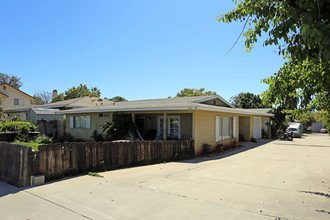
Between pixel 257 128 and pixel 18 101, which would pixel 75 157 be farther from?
pixel 18 101

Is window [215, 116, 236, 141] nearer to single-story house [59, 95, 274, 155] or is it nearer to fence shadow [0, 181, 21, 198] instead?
single-story house [59, 95, 274, 155]

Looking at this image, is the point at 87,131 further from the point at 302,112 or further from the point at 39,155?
the point at 302,112

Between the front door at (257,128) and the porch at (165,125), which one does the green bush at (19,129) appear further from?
the front door at (257,128)

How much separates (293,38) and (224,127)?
468 inches

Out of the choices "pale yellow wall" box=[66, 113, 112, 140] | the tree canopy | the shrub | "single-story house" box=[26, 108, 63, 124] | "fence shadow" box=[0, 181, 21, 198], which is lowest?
"fence shadow" box=[0, 181, 21, 198]

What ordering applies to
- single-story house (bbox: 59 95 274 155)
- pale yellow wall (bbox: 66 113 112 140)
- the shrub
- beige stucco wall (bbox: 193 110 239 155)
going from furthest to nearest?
pale yellow wall (bbox: 66 113 112 140) < the shrub < single-story house (bbox: 59 95 274 155) < beige stucco wall (bbox: 193 110 239 155)

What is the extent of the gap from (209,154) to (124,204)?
8.62 m

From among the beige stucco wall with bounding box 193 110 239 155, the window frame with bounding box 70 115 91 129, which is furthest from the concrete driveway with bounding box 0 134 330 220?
the window frame with bounding box 70 115 91 129

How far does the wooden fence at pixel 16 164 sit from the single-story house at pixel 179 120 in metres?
6.97

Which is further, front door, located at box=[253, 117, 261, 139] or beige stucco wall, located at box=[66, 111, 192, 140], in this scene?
front door, located at box=[253, 117, 261, 139]

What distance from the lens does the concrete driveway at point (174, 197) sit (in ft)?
13.7

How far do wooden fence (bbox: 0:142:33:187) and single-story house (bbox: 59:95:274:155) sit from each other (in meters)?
6.97

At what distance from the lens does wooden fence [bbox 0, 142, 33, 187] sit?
6.04m

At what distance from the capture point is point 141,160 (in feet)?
30.6
